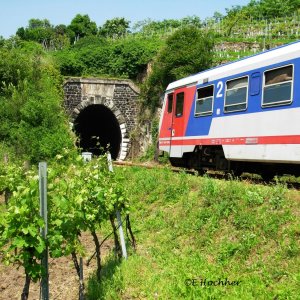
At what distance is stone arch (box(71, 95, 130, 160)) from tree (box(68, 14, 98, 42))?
46758 mm

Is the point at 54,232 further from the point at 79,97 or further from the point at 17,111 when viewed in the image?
the point at 79,97

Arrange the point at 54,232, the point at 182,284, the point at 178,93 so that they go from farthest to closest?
the point at 178,93 < the point at 182,284 < the point at 54,232

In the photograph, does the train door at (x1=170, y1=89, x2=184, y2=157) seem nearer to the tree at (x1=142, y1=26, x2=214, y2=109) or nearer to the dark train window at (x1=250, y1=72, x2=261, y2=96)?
the dark train window at (x1=250, y1=72, x2=261, y2=96)

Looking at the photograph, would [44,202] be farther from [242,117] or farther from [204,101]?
[204,101]

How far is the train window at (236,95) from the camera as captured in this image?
10031 millimetres

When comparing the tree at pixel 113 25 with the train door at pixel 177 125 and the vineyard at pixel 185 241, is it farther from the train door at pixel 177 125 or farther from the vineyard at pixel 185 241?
the vineyard at pixel 185 241

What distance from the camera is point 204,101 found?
11812 mm

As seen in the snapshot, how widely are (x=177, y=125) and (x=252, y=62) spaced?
13.1ft

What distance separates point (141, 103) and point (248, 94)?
1883cm

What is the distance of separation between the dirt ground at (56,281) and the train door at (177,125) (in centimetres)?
557

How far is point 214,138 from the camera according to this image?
11188mm

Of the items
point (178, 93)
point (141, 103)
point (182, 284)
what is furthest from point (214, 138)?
point (141, 103)

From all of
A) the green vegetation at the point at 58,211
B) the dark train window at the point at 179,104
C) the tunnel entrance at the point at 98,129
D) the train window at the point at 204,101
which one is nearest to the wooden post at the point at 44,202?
the green vegetation at the point at 58,211

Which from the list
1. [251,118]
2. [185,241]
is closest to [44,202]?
[185,241]
